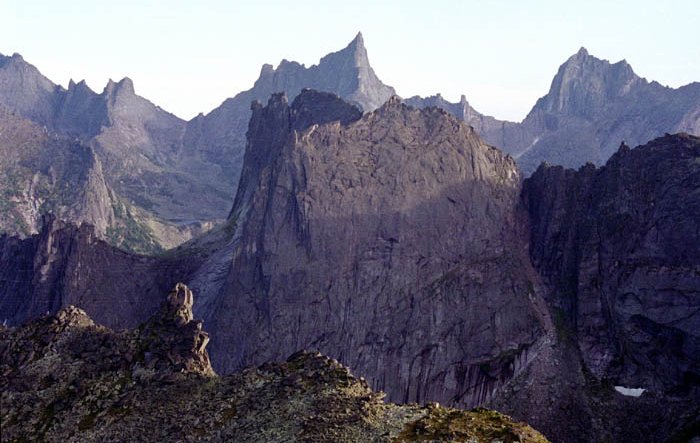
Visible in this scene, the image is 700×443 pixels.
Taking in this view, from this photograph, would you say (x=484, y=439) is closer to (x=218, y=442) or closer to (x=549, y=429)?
(x=218, y=442)

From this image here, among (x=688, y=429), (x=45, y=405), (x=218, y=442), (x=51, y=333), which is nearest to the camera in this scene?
(x=218, y=442)

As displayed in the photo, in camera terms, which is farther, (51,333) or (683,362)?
(683,362)

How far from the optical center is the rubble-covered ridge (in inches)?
3925

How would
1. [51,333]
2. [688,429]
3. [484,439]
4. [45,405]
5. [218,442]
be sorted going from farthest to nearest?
[688,429] < [51,333] < [45,405] < [218,442] < [484,439]

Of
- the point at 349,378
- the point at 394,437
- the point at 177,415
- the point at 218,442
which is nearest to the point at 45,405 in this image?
the point at 177,415

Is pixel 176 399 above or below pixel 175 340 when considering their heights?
below

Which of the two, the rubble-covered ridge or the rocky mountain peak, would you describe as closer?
the rubble-covered ridge

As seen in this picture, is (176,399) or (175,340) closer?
(176,399)

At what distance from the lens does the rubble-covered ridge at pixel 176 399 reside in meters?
99.7

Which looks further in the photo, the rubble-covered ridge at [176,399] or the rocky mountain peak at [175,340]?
the rocky mountain peak at [175,340]

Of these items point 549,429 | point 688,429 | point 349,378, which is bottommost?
point 549,429

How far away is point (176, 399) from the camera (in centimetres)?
10850

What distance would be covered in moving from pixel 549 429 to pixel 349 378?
104m

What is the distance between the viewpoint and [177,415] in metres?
106
